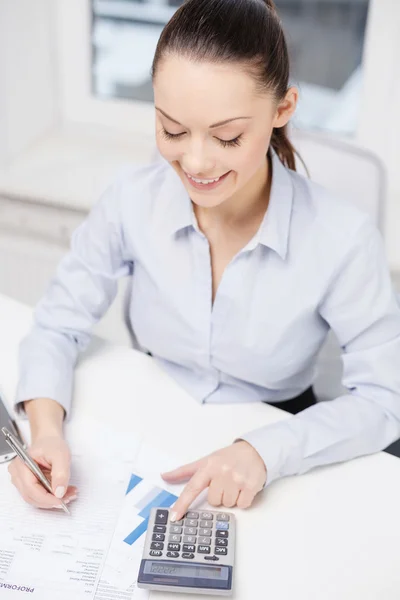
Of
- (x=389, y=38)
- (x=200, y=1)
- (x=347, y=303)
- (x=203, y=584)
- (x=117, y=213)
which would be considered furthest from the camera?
(x=389, y=38)

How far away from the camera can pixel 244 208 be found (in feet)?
3.67

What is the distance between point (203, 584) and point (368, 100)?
1.48m

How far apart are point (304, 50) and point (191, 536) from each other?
62.7 inches

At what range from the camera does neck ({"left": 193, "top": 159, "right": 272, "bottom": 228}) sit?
111 cm

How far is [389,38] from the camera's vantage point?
184 cm

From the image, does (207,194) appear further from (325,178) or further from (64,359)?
(325,178)

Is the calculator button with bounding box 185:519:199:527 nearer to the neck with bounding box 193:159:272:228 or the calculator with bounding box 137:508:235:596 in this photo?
the calculator with bounding box 137:508:235:596

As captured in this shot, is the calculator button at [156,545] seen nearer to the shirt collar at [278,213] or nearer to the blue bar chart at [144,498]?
the blue bar chart at [144,498]

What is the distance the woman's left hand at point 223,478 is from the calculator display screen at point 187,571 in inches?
3.0

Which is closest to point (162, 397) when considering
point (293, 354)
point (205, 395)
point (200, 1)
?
point (205, 395)

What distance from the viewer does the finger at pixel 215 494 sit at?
910 mm

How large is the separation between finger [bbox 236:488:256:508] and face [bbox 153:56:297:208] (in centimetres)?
38

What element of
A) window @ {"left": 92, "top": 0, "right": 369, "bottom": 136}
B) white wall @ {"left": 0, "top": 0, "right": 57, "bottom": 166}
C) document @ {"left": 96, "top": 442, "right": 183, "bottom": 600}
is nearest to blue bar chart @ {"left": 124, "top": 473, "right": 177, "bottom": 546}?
document @ {"left": 96, "top": 442, "right": 183, "bottom": 600}

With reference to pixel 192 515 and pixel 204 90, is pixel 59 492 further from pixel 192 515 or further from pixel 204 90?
pixel 204 90
